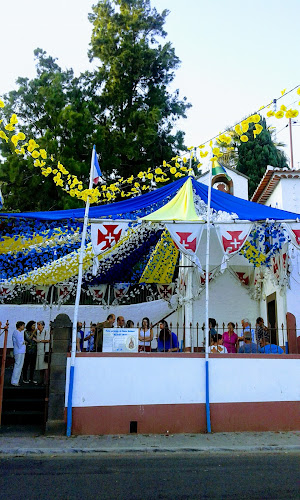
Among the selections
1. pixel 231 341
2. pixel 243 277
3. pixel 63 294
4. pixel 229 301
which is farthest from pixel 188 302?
pixel 63 294

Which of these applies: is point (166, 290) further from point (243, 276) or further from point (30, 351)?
point (30, 351)

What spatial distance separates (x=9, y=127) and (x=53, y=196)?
13341 millimetres

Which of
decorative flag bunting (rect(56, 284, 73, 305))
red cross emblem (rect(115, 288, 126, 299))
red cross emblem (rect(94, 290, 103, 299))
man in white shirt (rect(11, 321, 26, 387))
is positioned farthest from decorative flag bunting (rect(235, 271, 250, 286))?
man in white shirt (rect(11, 321, 26, 387))

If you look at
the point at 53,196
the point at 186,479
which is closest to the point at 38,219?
the point at 186,479

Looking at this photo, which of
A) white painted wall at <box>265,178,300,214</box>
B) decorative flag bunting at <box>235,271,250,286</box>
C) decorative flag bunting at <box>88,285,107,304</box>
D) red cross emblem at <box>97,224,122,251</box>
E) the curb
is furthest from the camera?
decorative flag bunting at <box>88,285,107,304</box>

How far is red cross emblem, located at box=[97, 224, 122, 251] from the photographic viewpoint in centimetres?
945

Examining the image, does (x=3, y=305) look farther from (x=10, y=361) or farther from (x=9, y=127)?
(x=9, y=127)

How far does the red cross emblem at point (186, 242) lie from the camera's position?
947 centimetres

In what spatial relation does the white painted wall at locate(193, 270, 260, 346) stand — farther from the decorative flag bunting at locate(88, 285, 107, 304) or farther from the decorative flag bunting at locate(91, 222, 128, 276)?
the decorative flag bunting at locate(91, 222, 128, 276)

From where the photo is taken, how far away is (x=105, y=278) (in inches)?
623

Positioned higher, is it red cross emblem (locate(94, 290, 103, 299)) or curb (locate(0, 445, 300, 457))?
red cross emblem (locate(94, 290, 103, 299))

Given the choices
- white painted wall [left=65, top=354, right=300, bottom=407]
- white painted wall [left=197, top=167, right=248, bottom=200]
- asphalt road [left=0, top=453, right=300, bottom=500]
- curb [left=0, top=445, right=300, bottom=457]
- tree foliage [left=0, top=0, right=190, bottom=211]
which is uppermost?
tree foliage [left=0, top=0, right=190, bottom=211]

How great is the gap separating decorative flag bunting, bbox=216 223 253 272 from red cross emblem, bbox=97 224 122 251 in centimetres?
226

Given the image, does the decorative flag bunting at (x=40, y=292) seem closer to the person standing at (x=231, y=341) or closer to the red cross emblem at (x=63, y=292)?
the red cross emblem at (x=63, y=292)
